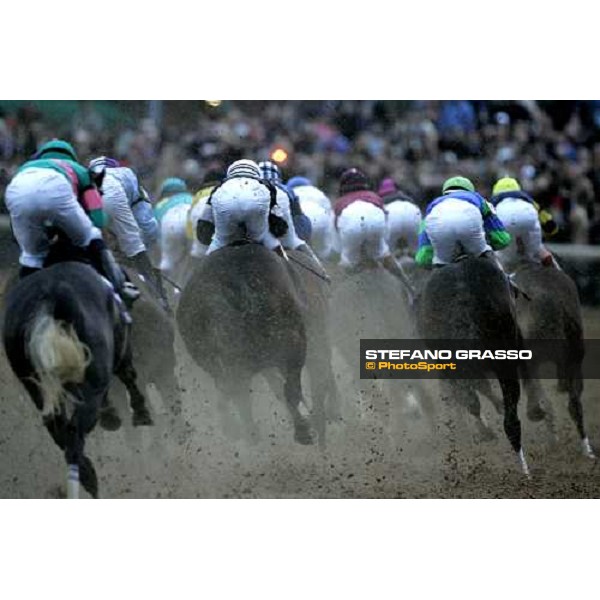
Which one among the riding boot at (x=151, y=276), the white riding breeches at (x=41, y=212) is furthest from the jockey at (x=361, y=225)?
the white riding breeches at (x=41, y=212)

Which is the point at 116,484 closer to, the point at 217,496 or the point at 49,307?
the point at 217,496

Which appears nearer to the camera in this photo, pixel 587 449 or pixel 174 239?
pixel 174 239

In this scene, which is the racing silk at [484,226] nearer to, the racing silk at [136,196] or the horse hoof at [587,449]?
the horse hoof at [587,449]

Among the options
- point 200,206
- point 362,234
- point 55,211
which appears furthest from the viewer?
point 362,234

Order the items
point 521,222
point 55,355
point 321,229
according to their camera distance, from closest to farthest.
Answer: point 55,355
point 521,222
point 321,229

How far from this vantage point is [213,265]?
1147 centimetres

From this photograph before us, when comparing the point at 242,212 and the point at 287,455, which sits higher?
the point at 242,212

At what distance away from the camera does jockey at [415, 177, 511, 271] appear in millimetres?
11641

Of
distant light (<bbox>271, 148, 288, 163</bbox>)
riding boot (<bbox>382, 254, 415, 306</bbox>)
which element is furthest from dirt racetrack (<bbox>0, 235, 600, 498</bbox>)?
distant light (<bbox>271, 148, 288, 163</bbox>)

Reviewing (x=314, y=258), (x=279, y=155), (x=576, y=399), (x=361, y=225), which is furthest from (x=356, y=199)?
(x=576, y=399)

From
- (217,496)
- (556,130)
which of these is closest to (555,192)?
(556,130)

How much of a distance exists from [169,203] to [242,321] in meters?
0.96

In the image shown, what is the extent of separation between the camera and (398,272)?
11992mm

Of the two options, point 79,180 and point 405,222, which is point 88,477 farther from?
point 405,222
